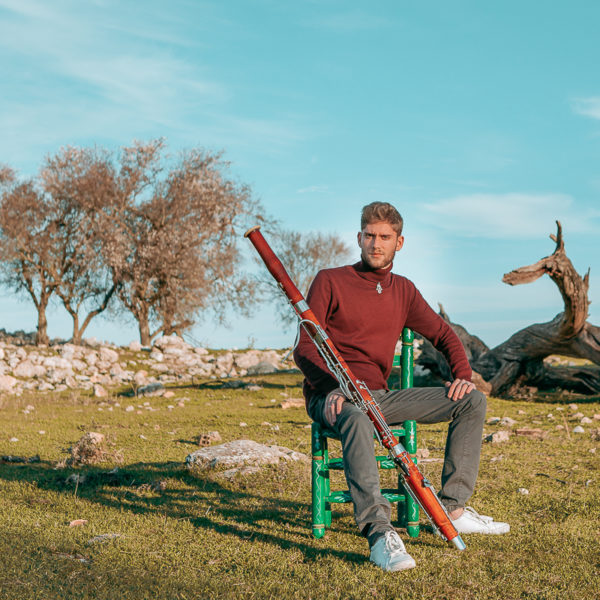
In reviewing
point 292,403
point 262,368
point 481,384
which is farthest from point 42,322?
point 481,384

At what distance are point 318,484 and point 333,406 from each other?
25.7 inches

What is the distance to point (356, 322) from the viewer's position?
16.4 feet

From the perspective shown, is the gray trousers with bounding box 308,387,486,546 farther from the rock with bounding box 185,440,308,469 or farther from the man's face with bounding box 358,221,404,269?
the rock with bounding box 185,440,308,469

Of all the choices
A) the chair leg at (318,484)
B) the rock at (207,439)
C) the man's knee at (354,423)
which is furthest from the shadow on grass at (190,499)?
the rock at (207,439)

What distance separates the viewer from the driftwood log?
12.9 m

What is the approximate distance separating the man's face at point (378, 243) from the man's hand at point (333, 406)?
1.07m

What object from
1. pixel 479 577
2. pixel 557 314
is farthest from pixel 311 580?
pixel 557 314

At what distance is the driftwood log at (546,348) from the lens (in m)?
12.9

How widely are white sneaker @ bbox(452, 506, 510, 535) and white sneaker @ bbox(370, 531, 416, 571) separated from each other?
2.91ft

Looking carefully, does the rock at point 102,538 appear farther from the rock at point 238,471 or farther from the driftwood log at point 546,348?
the driftwood log at point 546,348

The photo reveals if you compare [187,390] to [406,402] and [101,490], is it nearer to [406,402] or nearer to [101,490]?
[101,490]


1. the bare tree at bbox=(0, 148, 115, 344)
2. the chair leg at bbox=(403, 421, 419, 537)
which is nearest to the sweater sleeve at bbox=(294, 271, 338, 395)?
the chair leg at bbox=(403, 421, 419, 537)

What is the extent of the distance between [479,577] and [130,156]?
93.9 feet

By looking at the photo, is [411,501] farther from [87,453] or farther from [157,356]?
[157,356]
